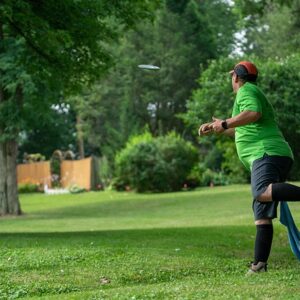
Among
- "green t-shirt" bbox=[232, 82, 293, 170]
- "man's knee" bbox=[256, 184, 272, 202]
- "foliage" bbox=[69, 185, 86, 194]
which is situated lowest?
"foliage" bbox=[69, 185, 86, 194]

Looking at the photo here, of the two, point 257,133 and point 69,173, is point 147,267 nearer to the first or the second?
point 257,133

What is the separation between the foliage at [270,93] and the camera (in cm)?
2603

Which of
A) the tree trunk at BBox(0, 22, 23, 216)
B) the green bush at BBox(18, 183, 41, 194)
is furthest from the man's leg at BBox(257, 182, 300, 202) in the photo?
the green bush at BBox(18, 183, 41, 194)

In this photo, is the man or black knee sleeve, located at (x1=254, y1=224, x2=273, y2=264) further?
black knee sleeve, located at (x1=254, y1=224, x2=273, y2=264)

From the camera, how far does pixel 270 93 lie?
26.3 meters

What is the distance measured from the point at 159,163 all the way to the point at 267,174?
25941 millimetres

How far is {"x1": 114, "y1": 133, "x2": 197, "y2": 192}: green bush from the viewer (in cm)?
3284

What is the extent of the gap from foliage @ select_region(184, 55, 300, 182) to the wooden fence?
14696 mm

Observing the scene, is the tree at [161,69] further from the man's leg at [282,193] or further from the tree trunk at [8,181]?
the man's leg at [282,193]

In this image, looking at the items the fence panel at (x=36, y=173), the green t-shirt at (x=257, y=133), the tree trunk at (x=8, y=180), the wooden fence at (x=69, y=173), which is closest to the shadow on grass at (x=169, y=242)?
the green t-shirt at (x=257, y=133)

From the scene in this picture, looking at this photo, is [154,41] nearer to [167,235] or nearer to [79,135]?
[79,135]

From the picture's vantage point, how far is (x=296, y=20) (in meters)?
37.8

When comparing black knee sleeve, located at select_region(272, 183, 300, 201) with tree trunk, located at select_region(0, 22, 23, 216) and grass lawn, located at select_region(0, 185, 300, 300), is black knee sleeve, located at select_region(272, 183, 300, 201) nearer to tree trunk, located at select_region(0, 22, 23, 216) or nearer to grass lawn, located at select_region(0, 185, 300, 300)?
grass lawn, located at select_region(0, 185, 300, 300)

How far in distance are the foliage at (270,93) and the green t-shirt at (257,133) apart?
18996 mm
